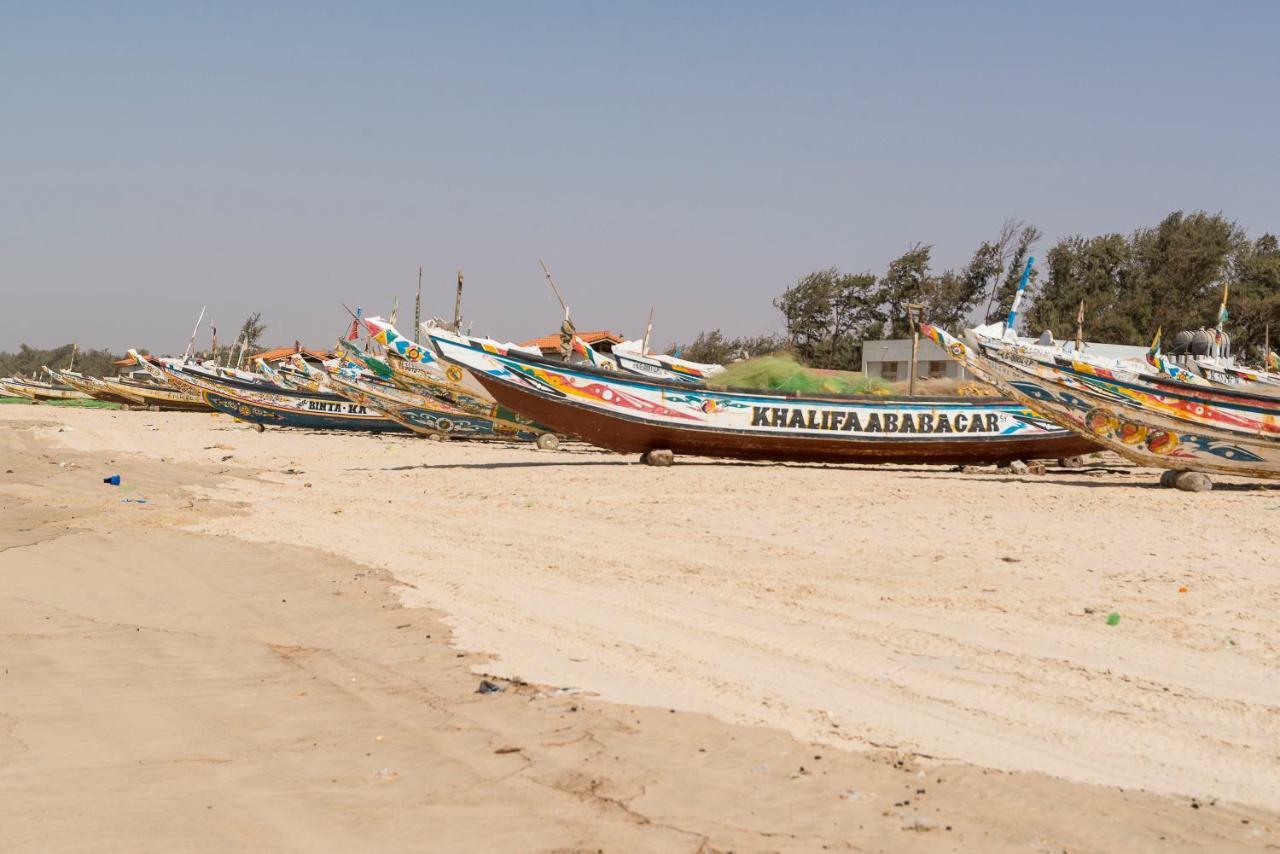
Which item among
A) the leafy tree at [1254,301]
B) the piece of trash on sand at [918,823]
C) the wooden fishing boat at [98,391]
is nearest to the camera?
the piece of trash on sand at [918,823]

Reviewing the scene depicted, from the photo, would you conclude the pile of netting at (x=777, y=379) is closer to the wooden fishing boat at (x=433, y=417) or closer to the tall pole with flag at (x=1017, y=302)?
the wooden fishing boat at (x=433, y=417)

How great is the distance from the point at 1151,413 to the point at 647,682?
11.7m

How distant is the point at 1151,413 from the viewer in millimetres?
14367

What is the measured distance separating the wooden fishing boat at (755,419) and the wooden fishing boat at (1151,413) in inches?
62.0

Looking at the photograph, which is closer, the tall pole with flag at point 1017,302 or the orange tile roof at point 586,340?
the tall pole with flag at point 1017,302

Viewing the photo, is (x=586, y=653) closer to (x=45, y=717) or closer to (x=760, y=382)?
(x=45, y=717)

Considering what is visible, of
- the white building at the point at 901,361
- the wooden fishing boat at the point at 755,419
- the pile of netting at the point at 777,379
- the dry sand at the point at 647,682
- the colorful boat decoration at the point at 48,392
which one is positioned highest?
the white building at the point at 901,361

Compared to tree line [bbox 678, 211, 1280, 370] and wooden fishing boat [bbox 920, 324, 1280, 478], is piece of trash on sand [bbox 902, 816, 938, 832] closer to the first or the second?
wooden fishing boat [bbox 920, 324, 1280, 478]

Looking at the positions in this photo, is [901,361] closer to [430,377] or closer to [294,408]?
[294,408]

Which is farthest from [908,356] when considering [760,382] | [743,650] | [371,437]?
[743,650]

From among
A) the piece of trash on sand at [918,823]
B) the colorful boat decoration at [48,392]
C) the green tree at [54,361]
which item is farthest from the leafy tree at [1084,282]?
the green tree at [54,361]

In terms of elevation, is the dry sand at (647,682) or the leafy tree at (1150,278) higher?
the leafy tree at (1150,278)

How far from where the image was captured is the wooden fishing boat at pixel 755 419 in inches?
663

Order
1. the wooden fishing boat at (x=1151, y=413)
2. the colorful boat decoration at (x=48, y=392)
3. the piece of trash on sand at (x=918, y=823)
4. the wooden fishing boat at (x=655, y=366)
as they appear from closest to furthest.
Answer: the piece of trash on sand at (x=918, y=823) → the wooden fishing boat at (x=1151, y=413) → the wooden fishing boat at (x=655, y=366) → the colorful boat decoration at (x=48, y=392)
